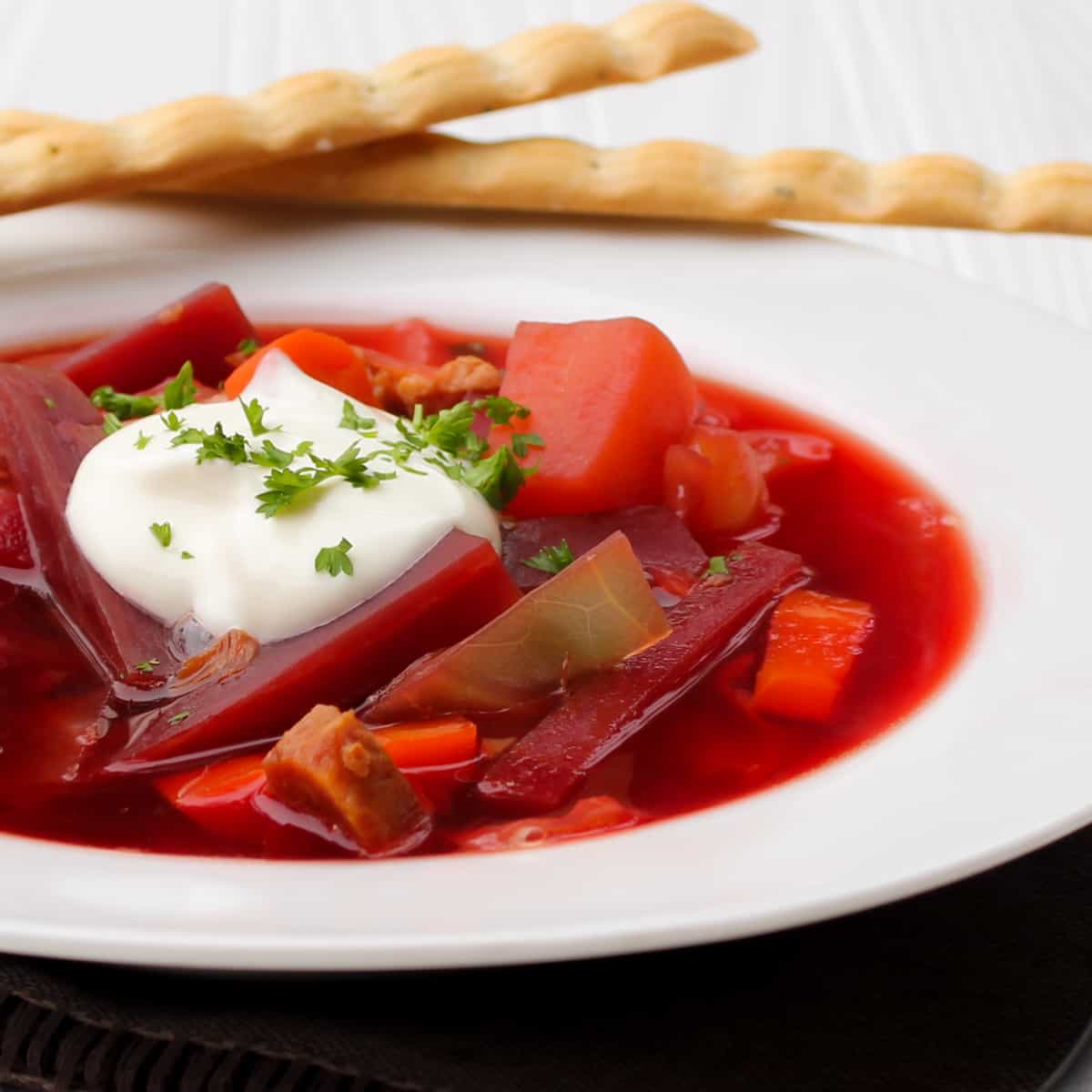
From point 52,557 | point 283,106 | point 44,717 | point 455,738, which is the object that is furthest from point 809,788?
point 283,106

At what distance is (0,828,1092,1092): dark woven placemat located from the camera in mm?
2164

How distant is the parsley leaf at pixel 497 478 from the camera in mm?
3131

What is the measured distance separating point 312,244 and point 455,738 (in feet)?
7.98

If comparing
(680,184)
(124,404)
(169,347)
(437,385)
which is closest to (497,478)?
(437,385)

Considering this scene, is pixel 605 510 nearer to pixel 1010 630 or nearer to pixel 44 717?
pixel 1010 630

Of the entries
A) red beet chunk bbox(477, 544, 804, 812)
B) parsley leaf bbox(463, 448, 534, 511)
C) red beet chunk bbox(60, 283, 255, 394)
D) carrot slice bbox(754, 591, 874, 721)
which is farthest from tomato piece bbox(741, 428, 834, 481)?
red beet chunk bbox(60, 283, 255, 394)

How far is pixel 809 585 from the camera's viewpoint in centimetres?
325

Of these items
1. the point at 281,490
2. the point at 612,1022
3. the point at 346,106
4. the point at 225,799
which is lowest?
the point at 612,1022

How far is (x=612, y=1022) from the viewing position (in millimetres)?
2250

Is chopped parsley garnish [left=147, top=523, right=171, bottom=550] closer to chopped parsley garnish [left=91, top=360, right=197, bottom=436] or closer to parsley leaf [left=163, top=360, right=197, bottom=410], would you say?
parsley leaf [left=163, top=360, right=197, bottom=410]

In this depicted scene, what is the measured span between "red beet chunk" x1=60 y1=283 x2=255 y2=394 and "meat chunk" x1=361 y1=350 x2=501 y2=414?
44cm

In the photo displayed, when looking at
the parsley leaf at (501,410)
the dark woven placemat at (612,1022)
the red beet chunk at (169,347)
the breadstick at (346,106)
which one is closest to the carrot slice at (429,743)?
the dark woven placemat at (612,1022)

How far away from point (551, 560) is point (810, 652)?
555 millimetres

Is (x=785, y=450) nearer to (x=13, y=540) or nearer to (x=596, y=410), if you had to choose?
(x=596, y=410)
